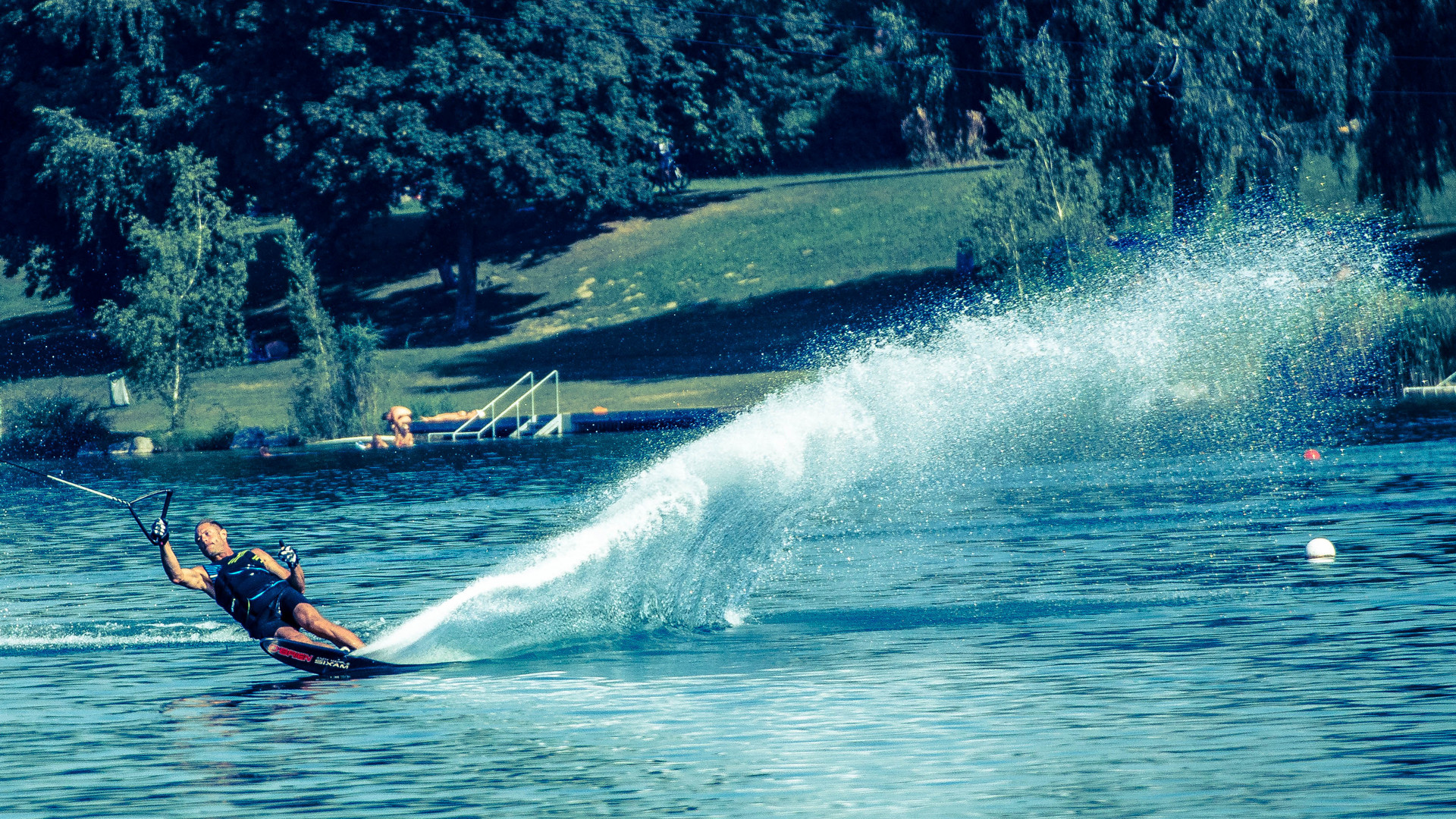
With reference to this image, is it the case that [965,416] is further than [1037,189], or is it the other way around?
[1037,189]

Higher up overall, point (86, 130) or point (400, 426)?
point (86, 130)

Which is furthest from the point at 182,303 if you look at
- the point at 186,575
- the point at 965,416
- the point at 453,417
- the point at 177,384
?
the point at 186,575

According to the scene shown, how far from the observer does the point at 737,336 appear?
6625cm

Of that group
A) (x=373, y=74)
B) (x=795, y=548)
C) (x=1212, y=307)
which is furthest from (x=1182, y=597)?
(x=373, y=74)

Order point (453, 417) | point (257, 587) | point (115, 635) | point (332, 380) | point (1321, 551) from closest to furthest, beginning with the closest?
1. point (257, 587)
2. point (115, 635)
3. point (1321, 551)
4. point (453, 417)
5. point (332, 380)

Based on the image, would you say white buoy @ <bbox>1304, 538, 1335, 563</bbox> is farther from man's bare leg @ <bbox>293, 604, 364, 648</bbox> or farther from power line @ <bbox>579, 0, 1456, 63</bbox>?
power line @ <bbox>579, 0, 1456, 63</bbox>

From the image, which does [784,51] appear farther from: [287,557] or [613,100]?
[287,557]

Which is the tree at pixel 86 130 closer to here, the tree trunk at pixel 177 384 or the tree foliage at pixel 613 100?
the tree foliage at pixel 613 100

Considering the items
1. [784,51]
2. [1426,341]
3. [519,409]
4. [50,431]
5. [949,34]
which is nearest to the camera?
[1426,341]

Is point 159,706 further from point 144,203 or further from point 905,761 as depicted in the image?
point 144,203

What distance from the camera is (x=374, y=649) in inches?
739

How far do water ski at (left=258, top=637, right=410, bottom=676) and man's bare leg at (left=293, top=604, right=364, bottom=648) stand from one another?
0.72 ft

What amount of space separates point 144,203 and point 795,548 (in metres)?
54.8

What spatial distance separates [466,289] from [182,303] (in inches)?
599
